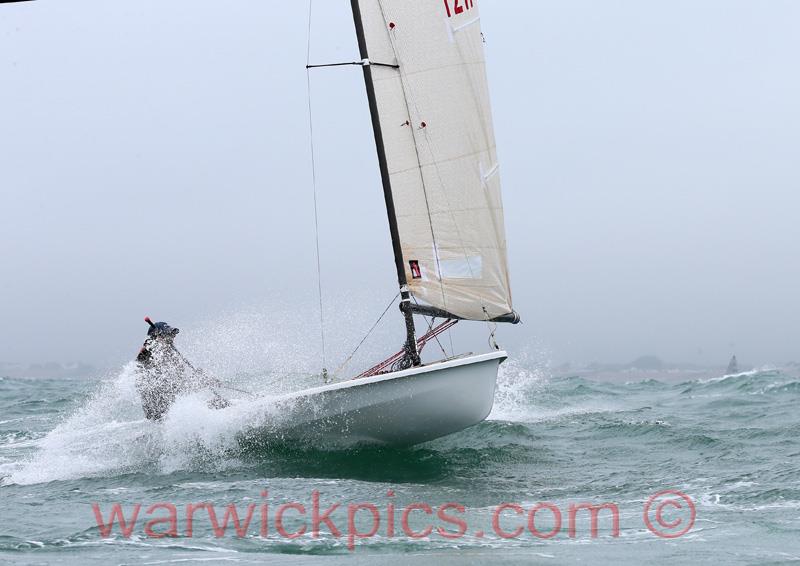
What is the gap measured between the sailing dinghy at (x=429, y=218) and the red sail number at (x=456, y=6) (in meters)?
0.02

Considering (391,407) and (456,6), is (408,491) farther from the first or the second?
(456,6)

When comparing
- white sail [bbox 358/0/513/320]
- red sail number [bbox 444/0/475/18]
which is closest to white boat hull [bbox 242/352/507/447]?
white sail [bbox 358/0/513/320]

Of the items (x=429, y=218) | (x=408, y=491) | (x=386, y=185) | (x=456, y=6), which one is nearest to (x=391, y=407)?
(x=408, y=491)

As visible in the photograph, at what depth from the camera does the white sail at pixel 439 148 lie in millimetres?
14523

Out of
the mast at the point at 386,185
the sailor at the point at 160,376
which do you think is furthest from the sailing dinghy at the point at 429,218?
the sailor at the point at 160,376

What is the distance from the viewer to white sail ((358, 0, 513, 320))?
14.5 metres

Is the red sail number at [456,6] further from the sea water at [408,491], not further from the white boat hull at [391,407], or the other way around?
the sea water at [408,491]

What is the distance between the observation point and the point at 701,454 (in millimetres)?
Result: 15070

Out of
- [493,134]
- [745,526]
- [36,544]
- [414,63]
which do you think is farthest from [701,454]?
[36,544]

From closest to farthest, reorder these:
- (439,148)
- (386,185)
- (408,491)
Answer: (408,491) < (386,185) < (439,148)

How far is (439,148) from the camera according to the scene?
48.5 feet

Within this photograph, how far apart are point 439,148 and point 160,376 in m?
5.75

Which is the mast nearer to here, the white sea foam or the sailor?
the white sea foam

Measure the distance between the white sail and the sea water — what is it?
9.15 ft
